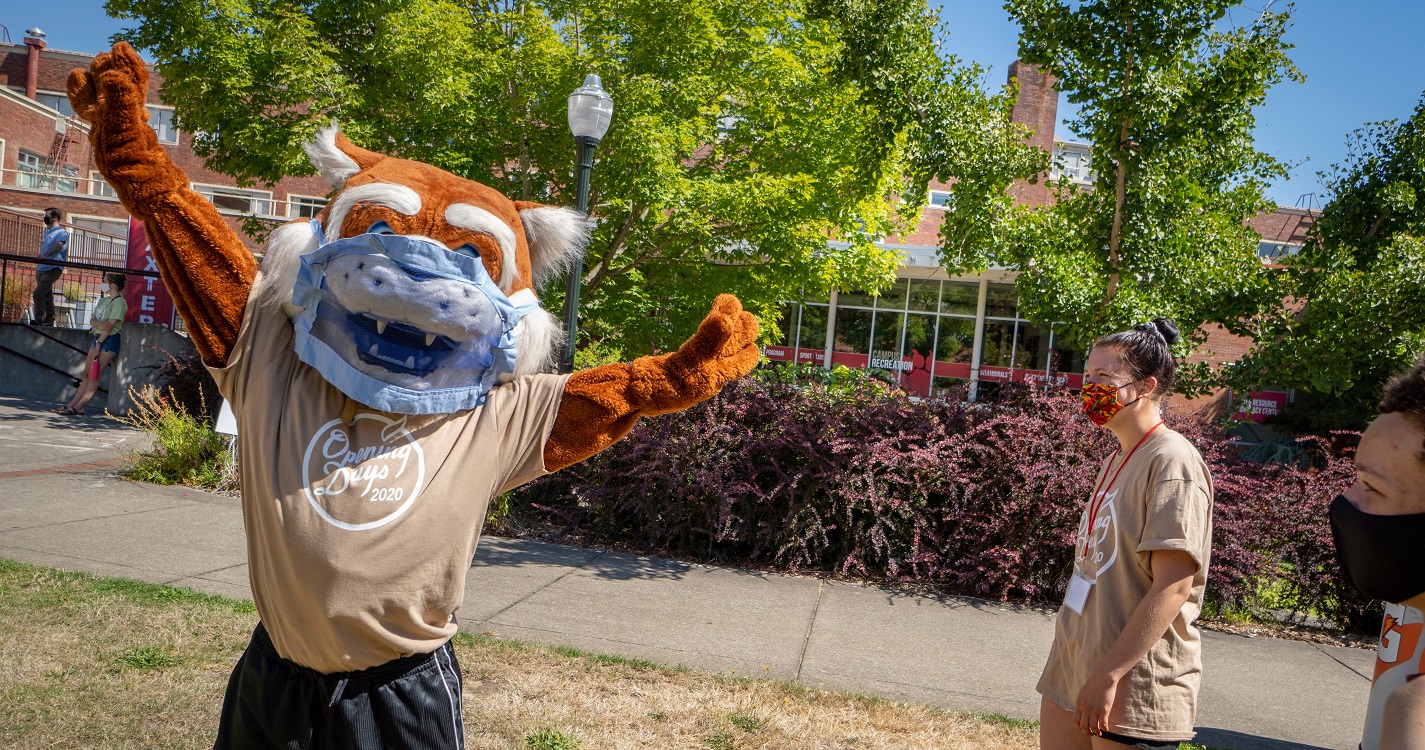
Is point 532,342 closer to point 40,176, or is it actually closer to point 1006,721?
point 1006,721

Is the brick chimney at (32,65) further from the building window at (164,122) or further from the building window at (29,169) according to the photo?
the building window at (164,122)

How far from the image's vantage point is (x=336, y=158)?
2666 millimetres

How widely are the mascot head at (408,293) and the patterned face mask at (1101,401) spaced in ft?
5.69

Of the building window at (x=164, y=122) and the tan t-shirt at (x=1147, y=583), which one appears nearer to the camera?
the tan t-shirt at (x=1147, y=583)

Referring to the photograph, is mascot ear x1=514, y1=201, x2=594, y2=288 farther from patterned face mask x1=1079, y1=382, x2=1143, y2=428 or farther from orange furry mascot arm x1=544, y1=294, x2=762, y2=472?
patterned face mask x1=1079, y1=382, x2=1143, y2=428

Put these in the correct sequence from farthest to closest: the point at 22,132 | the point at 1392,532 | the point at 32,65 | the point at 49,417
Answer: the point at 32,65 → the point at 22,132 → the point at 49,417 → the point at 1392,532

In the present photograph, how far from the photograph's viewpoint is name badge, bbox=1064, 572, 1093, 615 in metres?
2.69

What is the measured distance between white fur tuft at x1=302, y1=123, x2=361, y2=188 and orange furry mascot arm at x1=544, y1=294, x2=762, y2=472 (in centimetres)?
90

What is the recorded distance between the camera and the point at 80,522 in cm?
672

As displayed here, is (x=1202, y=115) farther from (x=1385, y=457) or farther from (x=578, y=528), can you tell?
(x=1385, y=457)

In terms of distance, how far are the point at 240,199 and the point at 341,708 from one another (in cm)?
3290

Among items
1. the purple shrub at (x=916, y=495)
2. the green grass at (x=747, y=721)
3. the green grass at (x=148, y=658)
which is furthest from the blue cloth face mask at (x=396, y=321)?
the purple shrub at (x=916, y=495)

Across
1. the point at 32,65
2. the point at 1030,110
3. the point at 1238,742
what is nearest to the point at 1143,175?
the point at 1238,742

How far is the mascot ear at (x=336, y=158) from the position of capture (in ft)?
8.75
